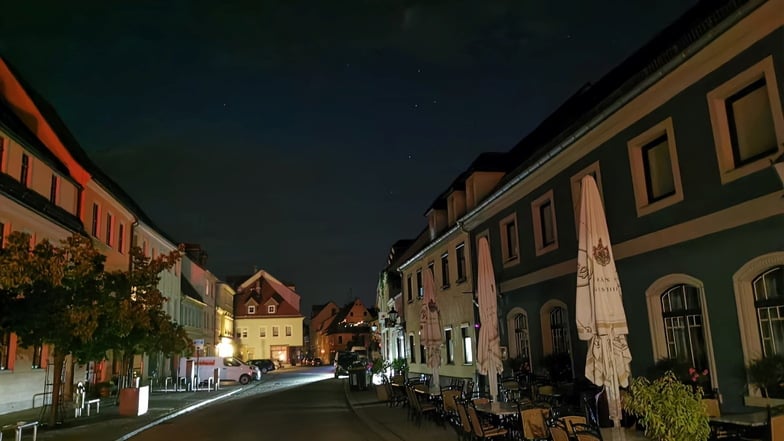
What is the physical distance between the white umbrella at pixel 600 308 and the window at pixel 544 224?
22.0 feet

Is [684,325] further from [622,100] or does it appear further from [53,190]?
[53,190]

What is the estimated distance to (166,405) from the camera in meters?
23.6

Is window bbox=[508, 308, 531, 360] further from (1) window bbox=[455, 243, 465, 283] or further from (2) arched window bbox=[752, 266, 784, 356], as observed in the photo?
(2) arched window bbox=[752, 266, 784, 356]

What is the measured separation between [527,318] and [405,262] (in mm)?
16571

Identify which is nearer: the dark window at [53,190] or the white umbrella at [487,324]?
the white umbrella at [487,324]

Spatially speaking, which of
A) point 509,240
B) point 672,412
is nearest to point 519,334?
point 509,240

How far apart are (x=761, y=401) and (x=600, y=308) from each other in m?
2.61

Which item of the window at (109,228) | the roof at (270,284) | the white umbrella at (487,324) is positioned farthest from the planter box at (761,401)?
the roof at (270,284)

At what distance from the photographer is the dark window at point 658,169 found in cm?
1098

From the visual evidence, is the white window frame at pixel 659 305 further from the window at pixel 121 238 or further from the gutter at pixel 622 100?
the window at pixel 121 238

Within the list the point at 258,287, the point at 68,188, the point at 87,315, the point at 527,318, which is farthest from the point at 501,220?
the point at 258,287

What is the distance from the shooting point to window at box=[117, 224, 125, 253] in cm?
3036

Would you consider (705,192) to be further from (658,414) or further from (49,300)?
(49,300)

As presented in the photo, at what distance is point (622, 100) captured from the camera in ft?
37.7
